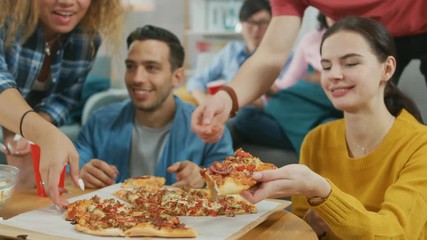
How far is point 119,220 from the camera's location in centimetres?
141

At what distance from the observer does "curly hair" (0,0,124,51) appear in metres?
1.97

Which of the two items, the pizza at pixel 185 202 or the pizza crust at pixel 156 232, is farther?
the pizza at pixel 185 202

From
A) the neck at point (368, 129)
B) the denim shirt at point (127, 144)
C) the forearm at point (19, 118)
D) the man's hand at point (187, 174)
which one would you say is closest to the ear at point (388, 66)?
the neck at point (368, 129)

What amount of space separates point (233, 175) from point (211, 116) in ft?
1.26

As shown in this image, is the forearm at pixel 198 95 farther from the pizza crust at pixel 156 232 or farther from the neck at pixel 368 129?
the pizza crust at pixel 156 232

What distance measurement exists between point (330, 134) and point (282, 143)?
1.48 m

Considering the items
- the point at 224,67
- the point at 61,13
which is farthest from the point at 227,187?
the point at 224,67

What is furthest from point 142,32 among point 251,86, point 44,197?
point 44,197

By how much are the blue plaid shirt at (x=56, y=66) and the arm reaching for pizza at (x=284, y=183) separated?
3.35 ft

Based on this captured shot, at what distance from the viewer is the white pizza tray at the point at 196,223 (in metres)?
1.34

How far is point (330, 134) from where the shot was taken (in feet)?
5.85

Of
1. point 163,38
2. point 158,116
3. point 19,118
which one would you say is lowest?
point 158,116

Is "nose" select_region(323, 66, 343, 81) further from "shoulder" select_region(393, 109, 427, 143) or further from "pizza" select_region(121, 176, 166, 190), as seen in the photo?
"pizza" select_region(121, 176, 166, 190)

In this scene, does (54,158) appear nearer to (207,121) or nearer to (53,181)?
(53,181)
